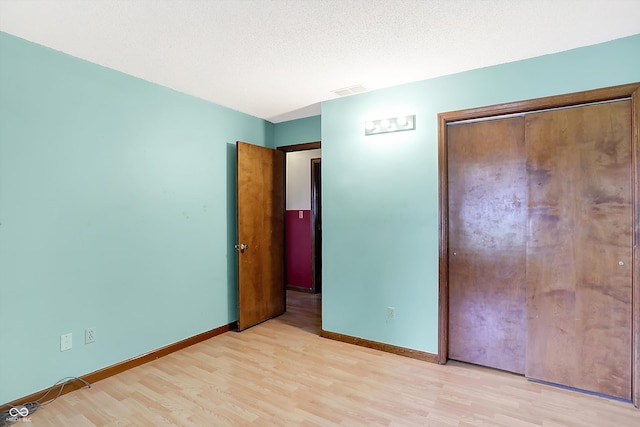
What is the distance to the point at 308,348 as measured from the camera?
3020 mm

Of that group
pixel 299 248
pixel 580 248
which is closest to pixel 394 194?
pixel 580 248

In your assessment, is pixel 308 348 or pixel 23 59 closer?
pixel 23 59

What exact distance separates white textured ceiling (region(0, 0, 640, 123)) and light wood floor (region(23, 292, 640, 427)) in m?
2.44

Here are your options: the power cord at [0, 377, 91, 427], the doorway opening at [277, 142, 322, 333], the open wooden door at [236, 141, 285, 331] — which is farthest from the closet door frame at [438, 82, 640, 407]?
the power cord at [0, 377, 91, 427]

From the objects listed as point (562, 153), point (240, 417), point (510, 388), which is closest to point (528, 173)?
point (562, 153)

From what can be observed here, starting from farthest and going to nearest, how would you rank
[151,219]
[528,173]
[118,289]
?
1. [151,219]
2. [118,289]
3. [528,173]

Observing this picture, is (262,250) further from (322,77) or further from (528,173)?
(528,173)

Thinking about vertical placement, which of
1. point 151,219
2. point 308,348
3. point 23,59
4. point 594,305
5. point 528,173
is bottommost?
point 308,348

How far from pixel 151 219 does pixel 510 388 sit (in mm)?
3204

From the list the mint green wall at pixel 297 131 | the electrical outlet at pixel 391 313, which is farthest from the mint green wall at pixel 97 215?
the electrical outlet at pixel 391 313

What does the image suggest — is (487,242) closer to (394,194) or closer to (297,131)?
(394,194)

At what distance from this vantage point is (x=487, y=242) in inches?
102

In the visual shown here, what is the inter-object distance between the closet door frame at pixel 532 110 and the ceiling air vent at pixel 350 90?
0.78m

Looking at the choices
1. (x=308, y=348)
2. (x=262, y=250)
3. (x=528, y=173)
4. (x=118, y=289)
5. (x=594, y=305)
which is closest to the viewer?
(x=594, y=305)
